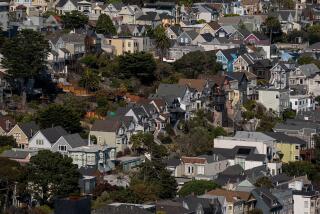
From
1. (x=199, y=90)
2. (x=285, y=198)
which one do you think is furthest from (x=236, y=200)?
(x=199, y=90)

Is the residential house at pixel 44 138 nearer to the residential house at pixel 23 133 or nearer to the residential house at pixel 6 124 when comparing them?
the residential house at pixel 23 133

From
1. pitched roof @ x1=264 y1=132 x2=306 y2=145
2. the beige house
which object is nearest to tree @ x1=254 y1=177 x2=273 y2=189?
pitched roof @ x1=264 y1=132 x2=306 y2=145

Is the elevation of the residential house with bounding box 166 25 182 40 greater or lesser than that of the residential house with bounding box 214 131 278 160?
greater

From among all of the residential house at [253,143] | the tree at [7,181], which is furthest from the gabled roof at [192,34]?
the tree at [7,181]

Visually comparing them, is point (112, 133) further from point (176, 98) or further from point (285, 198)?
point (285, 198)

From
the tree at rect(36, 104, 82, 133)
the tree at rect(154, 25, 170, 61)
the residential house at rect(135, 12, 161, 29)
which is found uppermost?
the residential house at rect(135, 12, 161, 29)

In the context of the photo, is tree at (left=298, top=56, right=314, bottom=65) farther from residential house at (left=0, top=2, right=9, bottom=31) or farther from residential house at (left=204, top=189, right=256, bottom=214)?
residential house at (left=204, top=189, right=256, bottom=214)
